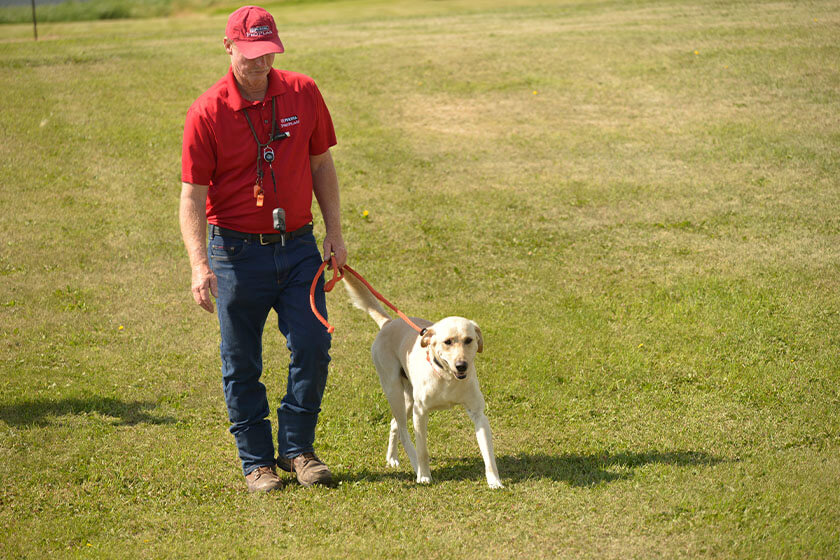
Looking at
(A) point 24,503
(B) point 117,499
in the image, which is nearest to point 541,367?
(B) point 117,499

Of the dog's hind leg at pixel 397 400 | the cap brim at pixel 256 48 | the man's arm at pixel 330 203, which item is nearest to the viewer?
the cap brim at pixel 256 48

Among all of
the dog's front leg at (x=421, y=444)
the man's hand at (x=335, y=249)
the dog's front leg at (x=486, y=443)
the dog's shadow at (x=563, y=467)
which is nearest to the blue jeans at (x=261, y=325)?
the man's hand at (x=335, y=249)

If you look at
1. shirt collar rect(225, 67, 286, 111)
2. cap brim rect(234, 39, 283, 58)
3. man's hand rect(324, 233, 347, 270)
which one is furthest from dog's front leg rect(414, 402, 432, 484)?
cap brim rect(234, 39, 283, 58)

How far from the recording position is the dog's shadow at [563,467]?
5465 millimetres

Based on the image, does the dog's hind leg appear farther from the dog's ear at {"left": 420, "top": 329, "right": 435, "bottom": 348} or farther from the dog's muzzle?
the dog's muzzle

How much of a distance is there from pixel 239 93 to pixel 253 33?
35cm

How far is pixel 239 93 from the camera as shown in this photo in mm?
4941

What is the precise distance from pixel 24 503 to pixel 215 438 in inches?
54.4

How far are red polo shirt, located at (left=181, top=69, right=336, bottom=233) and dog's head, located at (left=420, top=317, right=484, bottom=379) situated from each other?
1028mm

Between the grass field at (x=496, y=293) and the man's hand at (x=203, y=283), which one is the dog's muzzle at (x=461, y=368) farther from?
the man's hand at (x=203, y=283)

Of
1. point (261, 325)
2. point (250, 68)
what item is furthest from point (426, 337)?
point (250, 68)

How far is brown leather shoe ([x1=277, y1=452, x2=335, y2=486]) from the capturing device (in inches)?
212

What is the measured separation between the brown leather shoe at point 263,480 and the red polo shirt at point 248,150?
1.49 m

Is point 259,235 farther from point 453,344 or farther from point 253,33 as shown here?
point 453,344
